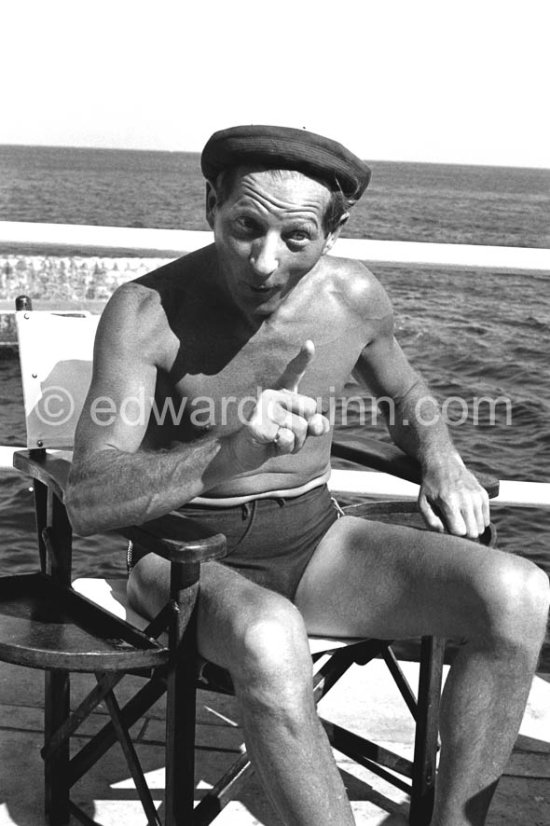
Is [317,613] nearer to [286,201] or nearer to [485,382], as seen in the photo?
[286,201]

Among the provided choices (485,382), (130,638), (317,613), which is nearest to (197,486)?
(130,638)

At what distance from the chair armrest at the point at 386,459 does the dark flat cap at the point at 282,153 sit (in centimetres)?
70

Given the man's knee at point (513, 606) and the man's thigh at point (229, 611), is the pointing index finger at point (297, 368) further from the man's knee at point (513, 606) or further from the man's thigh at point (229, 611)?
the man's knee at point (513, 606)

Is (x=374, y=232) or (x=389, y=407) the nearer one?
(x=389, y=407)

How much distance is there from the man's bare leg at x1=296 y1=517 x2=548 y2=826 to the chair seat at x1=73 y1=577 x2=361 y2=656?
5 cm

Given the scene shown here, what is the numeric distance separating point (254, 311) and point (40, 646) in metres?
0.82

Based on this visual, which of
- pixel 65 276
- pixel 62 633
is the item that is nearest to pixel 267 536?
pixel 62 633

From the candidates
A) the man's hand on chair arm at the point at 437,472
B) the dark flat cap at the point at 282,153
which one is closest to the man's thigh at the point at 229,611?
the man's hand on chair arm at the point at 437,472

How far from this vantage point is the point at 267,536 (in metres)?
2.35

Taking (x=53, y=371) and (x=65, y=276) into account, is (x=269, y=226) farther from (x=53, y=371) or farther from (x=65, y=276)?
(x=65, y=276)

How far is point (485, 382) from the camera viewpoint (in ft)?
62.0

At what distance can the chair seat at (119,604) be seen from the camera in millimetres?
2232

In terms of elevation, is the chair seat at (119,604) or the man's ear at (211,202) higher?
the man's ear at (211,202)

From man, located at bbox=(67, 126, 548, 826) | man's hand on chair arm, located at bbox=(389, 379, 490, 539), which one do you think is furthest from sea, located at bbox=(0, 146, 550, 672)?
man, located at bbox=(67, 126, 548, 826)
